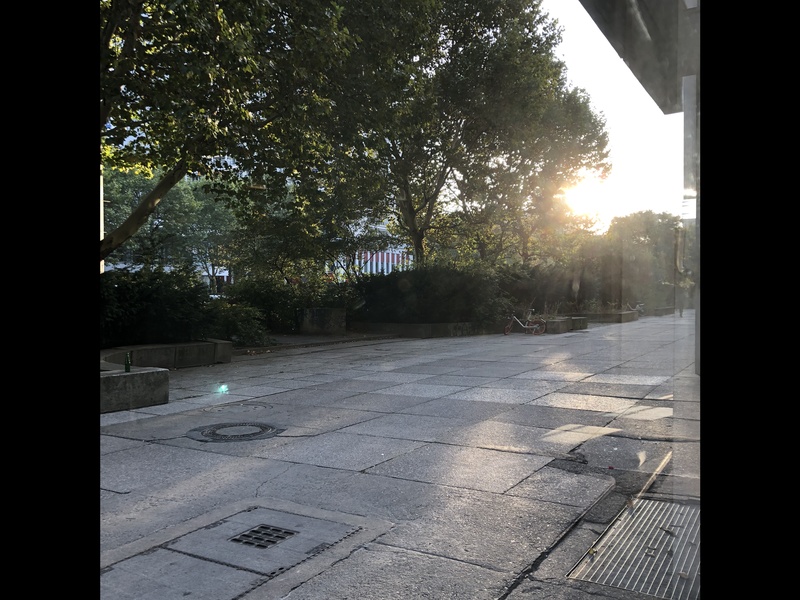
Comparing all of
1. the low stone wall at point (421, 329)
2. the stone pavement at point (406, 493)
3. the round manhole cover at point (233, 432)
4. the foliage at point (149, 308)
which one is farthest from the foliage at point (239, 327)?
the round manhole cover at point (233, 432)

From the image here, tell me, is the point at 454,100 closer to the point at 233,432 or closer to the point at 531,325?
the point at 531,325

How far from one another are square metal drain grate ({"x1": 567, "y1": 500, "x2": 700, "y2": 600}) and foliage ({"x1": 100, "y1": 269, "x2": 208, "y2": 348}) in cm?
1022

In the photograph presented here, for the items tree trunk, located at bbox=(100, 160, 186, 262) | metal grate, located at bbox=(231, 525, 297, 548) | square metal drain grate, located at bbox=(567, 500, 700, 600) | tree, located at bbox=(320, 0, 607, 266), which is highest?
tree, located at bbox=(320, 0, 607, 266)

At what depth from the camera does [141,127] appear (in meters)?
14.9

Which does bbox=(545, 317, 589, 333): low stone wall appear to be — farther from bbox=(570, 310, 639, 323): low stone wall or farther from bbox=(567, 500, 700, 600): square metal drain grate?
bbox=(567, 500, 700, 600): square metal drain grate

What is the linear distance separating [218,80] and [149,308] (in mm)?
4456

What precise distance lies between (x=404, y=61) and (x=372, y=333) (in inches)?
342

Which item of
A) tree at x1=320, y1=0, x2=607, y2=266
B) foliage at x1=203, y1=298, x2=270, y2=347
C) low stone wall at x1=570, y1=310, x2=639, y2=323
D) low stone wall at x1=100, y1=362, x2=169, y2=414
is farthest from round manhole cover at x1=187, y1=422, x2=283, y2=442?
low stone wall at x1=570, y1=310, x2=639, y2=323

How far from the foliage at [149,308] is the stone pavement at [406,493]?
3.46 m

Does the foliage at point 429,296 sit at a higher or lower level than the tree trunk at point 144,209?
lower

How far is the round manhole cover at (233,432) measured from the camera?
251 inches

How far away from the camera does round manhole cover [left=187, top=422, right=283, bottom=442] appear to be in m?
6.38

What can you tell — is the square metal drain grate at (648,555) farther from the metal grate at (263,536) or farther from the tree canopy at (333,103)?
the tree canopy at (333,103)
